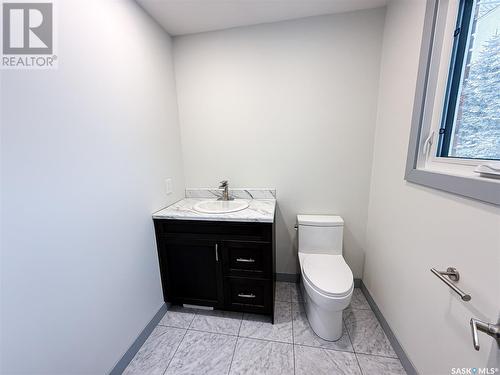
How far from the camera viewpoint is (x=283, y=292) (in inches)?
73.7

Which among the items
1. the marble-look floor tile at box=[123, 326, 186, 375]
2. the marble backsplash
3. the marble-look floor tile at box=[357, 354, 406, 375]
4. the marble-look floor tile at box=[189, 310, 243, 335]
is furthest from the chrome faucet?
the marble-look floor tile at box=[357, 354, 406, 375]

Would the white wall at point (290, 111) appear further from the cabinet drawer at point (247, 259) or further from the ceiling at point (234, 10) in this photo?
the cabinet drawer at point (247, 259)

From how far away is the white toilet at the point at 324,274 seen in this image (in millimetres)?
1271

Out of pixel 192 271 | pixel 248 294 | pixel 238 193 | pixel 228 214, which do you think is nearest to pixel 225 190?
pixel 238 193

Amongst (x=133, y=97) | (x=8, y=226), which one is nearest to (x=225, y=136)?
(x=133, y=97)

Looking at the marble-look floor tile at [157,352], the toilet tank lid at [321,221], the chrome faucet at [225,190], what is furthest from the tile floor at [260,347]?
the chrome faucet at [225,190]

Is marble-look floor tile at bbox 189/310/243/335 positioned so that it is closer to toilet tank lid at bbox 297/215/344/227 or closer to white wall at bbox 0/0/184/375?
white wall at bbox 0/0/184/375

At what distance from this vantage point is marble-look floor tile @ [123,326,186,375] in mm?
1227

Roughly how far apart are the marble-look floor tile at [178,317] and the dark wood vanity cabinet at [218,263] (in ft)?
0.33

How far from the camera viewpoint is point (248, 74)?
5.65 feet

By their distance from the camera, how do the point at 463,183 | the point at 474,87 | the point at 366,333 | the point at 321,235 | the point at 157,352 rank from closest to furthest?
1. the point at 463,183
2. the point at 474,87
3. the point at 157,352
4. the point at 366,333
5. the point at 321,235

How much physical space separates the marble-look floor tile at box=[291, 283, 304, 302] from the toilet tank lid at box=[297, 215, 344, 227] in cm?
69

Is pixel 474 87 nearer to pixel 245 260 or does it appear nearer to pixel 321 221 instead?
pixel 321 221

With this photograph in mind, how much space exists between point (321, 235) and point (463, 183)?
1.03 meters
